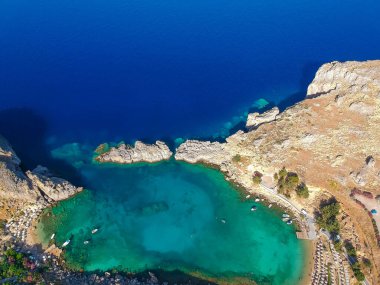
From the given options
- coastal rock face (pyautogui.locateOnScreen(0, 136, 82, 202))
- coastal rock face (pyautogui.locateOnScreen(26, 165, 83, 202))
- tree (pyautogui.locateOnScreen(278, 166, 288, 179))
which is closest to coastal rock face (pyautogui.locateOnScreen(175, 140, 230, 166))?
tree (pyautogui.locateOnScreen(278, 166, 288, 179))

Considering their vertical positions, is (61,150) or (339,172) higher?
(339,172)

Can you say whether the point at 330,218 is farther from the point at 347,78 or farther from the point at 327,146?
the point at 347,78

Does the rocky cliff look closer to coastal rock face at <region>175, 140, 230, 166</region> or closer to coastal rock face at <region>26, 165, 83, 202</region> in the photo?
coastal rock face at <region>175, 140, 230, 166</region>

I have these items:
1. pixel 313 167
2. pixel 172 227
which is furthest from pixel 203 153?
pixel 313 167

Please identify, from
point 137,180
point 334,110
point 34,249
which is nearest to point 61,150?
point 137,180

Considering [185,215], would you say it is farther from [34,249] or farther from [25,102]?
[25,102]

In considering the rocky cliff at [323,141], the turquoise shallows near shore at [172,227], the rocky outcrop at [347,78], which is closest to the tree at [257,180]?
the rocky cliff at [323,141]
